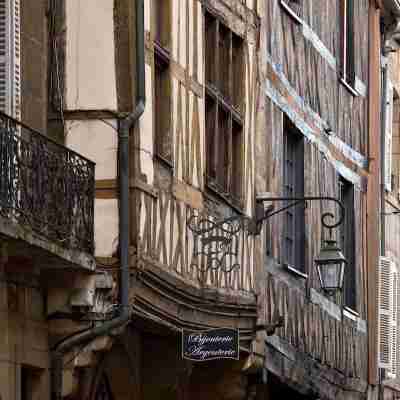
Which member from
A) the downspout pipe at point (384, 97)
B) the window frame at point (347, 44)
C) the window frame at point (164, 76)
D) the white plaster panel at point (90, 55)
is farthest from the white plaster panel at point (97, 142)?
the downspout pipe at point (384, 97)

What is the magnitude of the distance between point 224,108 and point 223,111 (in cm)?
7

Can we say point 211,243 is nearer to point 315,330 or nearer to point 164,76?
point 164,76

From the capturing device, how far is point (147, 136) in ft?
46.0

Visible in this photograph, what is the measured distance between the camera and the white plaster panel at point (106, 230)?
44.2 ft

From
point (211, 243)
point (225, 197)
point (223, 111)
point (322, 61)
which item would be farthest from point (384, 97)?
point (211, 243)

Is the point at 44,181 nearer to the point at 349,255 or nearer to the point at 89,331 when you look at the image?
the point at 89,331

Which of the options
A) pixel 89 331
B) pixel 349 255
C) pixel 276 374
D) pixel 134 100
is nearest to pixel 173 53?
pixel 134 100

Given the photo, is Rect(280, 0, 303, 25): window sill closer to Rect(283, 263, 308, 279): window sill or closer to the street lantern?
Rect(283, 263, 308, 279): window sill

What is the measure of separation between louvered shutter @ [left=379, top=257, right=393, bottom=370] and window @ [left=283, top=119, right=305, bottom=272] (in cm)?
416

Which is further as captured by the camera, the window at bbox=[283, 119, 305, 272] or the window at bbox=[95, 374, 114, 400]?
the window at bbox=[283, 119, 305, 272]

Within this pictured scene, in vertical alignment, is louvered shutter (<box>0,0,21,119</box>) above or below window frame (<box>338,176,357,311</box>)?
above

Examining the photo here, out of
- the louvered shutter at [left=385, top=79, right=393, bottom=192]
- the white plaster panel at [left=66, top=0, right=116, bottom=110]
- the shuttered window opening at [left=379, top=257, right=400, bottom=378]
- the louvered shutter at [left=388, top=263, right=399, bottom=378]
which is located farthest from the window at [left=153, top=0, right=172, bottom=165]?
the louvered shutter at [left=385, top=79, right=393, bottom=192]

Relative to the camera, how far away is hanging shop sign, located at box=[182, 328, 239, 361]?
1484cm

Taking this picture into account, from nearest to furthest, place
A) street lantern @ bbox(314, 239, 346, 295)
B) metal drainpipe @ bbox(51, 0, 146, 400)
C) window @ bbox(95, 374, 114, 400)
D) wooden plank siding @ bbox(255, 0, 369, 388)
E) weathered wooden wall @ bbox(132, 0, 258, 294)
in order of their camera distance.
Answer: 1. metal drainpipe @ bbox(51, 0, 146, 400)
2. weathered wooden wall @ bbox(132, 0, 258, 294)
3. window @ bbox(95, 374, 114, 400)
4. street lantern @ bbox(314, 239, 346, 295)
5. wooden plank siding @ bbox(255, 0, 369, 388)
